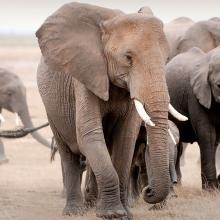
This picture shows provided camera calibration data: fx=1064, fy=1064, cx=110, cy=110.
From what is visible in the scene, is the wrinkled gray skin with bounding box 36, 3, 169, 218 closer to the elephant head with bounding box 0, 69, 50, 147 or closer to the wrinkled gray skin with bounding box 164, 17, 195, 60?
the wrinkled gray skin with bounding box 164, 17, 195, 60

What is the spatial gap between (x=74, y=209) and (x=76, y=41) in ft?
5.72

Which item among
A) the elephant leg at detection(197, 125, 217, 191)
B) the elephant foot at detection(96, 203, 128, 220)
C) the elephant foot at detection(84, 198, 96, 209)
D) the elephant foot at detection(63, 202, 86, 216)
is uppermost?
the elephant foot at detection(96, 203, 128, 220)

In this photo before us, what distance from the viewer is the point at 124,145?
9734mm

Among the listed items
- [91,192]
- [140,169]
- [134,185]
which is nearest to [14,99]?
[140,169]

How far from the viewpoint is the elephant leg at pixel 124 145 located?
31.9ft

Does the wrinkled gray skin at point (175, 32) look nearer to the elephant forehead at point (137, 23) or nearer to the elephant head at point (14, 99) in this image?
the elephant head at point (14, 99)

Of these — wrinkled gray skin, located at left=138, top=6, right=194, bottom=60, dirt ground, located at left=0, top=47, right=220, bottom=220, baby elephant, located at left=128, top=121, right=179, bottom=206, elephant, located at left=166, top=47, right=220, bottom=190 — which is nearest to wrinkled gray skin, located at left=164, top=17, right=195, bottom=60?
wrinkled gray skin, located at left=138, top=6, right=194, bottom=60

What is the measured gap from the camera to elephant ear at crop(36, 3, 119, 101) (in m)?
9.50

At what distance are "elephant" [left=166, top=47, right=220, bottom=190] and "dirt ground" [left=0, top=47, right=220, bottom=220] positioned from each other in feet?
1.26

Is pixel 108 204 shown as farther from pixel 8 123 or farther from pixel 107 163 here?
pixel 8 123

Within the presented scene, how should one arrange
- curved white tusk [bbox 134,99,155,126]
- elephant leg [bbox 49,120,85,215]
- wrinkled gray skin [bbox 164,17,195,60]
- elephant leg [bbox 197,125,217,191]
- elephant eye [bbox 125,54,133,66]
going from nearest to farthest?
1. curved white tusk [bbox 134,99,155,126]
2. elephant eye [bbox 125,54,133,66]
3. elephant leg [bbox 49,120,85,215]
4. elephant leg [bbox 197,125,217,191]
5. wrinkled gray skin [bbox 164,17,195,60]

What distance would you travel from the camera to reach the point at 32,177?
1564 cm

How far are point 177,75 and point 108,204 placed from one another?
4.57 m

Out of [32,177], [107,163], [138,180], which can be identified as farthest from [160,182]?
[32,177]
